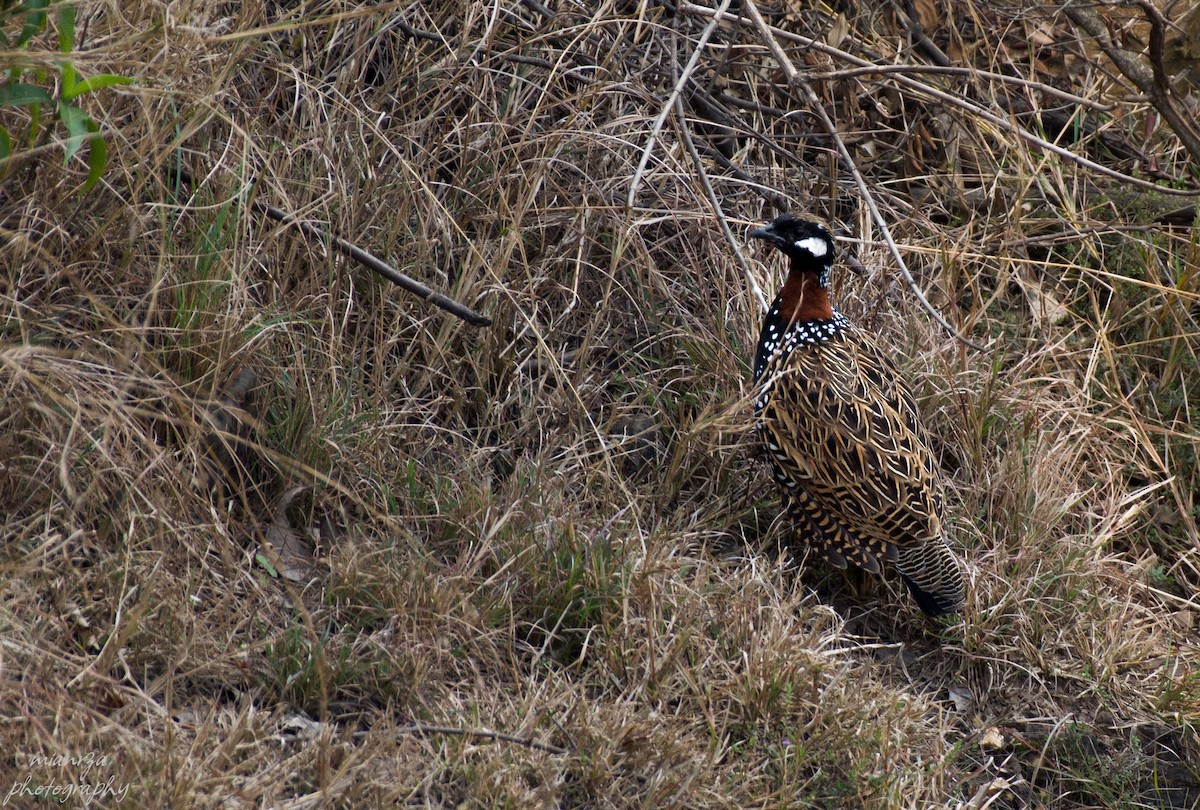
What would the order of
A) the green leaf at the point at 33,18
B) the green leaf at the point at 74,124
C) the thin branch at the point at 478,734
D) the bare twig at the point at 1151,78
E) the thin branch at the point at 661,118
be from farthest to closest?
the bare twig at the point at 1151,78, the thin branch at the point at 661,118, the thin branch at the point at 478,734, the green leaf at the point at 33,18, the green leaf at the point at 74,124

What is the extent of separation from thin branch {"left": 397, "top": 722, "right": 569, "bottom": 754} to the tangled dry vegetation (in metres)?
0.01

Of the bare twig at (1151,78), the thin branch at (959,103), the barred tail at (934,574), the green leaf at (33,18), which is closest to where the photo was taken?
the green leaf at (33,18)

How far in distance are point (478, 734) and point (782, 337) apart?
5.43 feet

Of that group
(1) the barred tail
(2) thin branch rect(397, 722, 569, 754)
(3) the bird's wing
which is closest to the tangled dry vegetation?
(2) thin branch rect(397, 722, 569, 754)

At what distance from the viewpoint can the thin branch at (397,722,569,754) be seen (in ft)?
9.37

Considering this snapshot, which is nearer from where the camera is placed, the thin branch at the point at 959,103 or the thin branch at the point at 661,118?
the thin branch at the point at 661,118

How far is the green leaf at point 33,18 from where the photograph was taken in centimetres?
256

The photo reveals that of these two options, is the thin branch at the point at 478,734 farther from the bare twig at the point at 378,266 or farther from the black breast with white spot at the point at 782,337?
the black breast with white spot at the point at 782,337

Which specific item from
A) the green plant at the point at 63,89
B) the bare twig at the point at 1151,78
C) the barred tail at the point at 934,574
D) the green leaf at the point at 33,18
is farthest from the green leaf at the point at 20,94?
the bare twig at the point at 1151,78

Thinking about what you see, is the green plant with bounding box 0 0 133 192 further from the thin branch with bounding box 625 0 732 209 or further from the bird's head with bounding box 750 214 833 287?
the bird's head with bounding box 750 214 833 287

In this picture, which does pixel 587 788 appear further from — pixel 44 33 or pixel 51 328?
pixel 44 33

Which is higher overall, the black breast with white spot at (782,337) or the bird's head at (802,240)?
the bird's head at (802,240)

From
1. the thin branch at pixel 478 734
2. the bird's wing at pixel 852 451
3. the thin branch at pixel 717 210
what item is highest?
the thin branch at pixel 717 210

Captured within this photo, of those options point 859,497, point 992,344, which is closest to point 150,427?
point 859,497
